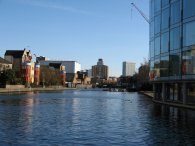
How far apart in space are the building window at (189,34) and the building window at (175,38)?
209cm

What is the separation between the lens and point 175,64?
176ft

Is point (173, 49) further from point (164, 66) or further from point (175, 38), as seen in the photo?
point (164, 66)

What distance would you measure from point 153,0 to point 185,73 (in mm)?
18907

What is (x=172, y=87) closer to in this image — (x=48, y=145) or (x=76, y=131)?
(x=76, y=131)

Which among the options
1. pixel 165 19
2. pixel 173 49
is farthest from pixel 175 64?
pixel 165 19

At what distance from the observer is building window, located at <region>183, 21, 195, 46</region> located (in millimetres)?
47894

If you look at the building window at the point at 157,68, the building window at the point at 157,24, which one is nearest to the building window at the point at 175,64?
the building window at the point at 157,68

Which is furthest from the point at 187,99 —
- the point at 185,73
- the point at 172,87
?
the point at 172,87

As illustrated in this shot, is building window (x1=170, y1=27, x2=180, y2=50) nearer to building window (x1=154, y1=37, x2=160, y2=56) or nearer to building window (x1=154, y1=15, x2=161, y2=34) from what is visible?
building window (x1=154, y1=15, x2=161, y2=34)

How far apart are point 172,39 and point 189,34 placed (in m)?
5.77

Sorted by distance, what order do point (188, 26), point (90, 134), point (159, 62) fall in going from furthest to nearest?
1. point (159, 62)
2. point (188, 26)
3. point (90, 134)

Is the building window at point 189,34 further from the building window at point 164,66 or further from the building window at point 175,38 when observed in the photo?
the building window at point 164,66

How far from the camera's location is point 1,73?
144 meters

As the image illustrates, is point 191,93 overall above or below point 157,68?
below
